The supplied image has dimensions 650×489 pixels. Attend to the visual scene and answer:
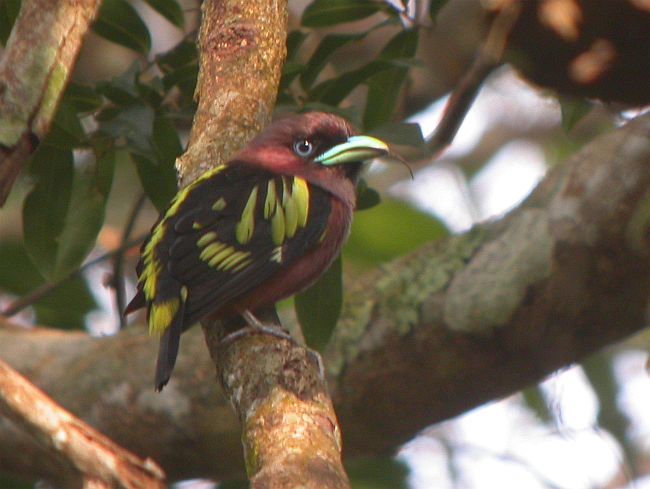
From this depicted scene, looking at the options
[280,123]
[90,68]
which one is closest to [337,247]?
[280,123]

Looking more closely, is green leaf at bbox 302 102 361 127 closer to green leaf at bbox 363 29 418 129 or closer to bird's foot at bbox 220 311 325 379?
green leaf at bbox 363 29 418 129

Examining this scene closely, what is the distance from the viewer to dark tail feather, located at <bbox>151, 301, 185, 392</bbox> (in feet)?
10.9

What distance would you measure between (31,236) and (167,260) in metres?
0.75

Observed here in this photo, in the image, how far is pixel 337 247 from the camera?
12.6ft

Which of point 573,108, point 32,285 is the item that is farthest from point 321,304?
point 32,285

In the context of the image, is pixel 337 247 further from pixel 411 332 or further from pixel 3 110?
pixel 3 110

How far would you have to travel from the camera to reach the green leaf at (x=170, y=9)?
4.38 m

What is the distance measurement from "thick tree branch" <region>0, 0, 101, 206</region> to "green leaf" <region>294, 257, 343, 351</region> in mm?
1198

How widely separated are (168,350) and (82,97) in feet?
3.71

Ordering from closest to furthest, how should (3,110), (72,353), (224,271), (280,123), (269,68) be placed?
(3,110) → (224,271) → (269,68) → (280,123) → (72,353)

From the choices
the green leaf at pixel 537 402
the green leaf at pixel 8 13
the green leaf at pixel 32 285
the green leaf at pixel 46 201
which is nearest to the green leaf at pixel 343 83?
the green leaf at pixel 46 201

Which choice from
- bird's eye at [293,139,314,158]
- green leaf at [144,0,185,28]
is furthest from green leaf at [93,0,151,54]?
bird's eye at [293,139,314,158]

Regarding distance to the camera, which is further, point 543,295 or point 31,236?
point 543,295

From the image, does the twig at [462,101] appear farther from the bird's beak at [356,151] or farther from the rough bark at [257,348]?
the rough bark at [257,348]
